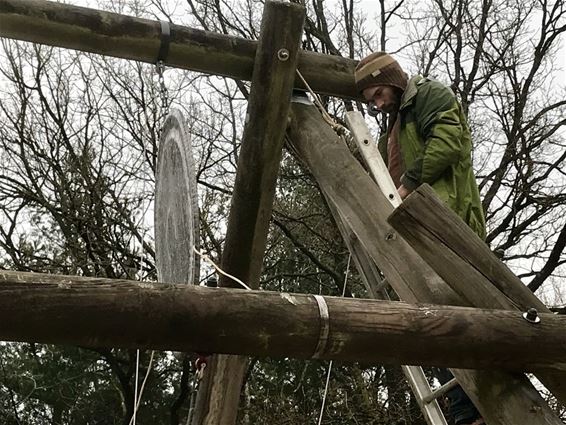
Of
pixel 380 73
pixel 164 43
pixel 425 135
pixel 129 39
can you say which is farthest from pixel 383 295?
pixel 129 39

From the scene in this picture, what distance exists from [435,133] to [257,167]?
0.71 meters

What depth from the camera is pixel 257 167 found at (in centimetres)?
289

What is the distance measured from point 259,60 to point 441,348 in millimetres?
1341

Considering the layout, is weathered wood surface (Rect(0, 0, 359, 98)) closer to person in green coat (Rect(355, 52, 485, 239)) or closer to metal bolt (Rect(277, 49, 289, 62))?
person in green coat (Rect(355, 52, 485, 239))

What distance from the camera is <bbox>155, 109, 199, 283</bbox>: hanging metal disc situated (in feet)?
8.56

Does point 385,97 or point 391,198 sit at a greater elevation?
point 385,97

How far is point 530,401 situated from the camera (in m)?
2.04

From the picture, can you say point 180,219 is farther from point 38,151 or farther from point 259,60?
point 38,151

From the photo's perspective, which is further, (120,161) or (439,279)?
(120,161)

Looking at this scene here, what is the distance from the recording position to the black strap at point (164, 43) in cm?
318

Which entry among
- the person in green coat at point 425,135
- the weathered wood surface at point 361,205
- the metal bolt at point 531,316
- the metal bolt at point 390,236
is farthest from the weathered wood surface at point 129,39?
the metal bolt at point 531,316

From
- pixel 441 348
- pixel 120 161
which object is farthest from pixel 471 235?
pixel 120 161

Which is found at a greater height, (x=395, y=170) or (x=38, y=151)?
(x=38, y=151)

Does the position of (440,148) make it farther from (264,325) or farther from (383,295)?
(264,325)
